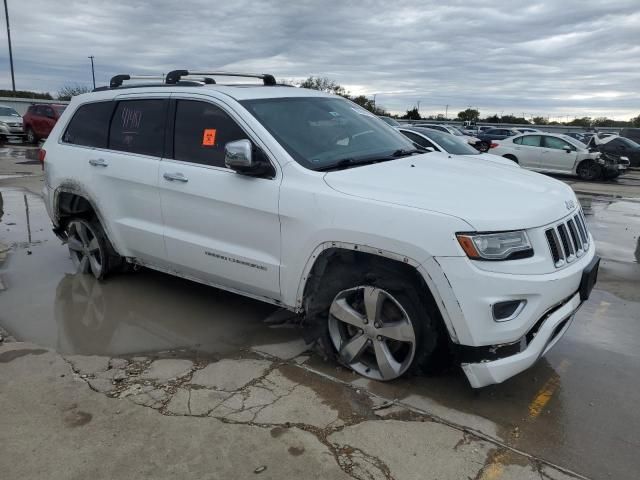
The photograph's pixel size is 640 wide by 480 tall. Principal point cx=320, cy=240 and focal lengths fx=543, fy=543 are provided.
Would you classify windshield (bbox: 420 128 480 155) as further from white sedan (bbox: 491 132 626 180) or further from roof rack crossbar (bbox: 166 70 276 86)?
white sedan (bbox: 491 132 626 180)

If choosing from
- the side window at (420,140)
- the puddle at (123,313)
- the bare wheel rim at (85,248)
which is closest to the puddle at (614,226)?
the side window at (420,140)

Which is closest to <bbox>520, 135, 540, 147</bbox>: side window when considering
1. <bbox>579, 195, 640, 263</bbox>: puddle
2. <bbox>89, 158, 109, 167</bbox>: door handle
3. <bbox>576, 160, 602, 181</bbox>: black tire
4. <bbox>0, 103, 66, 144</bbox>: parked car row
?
<bbox>576, 160, 602, 181</bbox>: black tire

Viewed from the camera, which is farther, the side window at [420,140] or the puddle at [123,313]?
the side window at [420,140]

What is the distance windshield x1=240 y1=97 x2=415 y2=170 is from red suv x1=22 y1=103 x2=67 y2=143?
21.6 metres

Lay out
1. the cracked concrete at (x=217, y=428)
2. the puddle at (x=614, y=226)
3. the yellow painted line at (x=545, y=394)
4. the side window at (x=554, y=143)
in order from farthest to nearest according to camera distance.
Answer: the side window at (x=554, y=143) < the puddle at (x=614, y=226) < the yellow painted line at (x=545, y=394) < the cracked concrete at (x=217, y=428)

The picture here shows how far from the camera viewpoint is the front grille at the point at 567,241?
10.2 feet

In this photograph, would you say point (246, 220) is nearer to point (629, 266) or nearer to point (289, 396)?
point (289, 396)

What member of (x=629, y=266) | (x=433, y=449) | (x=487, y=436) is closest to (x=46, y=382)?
(x=433, y=449)

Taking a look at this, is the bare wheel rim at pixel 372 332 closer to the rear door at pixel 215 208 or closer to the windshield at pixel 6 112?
the rear door at pixel 215 208

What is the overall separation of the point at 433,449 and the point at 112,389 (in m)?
2.01

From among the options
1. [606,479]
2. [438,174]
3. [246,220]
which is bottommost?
[606,479]

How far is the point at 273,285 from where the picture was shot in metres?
3.72

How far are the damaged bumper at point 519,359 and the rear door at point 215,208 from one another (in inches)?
55.8

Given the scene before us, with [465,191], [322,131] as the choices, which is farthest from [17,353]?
[465,191]
